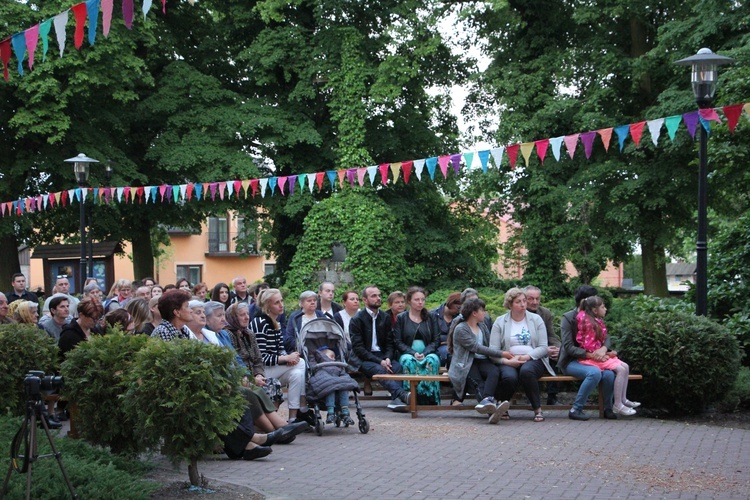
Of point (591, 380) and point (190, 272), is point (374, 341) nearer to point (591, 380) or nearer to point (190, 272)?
point (591, 380)

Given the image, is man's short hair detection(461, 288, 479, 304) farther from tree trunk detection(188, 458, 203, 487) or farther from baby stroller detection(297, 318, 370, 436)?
tree trunk detection(188, 458, 203, 487)

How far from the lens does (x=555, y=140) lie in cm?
1508

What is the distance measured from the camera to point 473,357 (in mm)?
12586

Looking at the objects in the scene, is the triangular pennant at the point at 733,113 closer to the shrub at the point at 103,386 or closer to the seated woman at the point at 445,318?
the seated woman at the point at 445,318

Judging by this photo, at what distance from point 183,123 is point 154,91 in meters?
2.11

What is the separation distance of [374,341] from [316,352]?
2.10 metres

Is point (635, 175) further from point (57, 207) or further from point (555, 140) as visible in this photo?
point (57, 207)

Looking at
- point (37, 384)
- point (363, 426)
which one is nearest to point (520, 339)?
point (363, 426)

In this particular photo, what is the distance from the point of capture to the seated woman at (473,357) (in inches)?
486

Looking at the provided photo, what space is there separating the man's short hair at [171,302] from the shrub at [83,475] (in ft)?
4.85

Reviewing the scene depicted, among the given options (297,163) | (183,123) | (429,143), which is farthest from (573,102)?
(183,123)

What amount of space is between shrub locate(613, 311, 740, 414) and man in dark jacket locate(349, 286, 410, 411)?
10.4ft

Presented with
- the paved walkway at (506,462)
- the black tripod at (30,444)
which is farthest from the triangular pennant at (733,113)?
the black tripod at (30,444)

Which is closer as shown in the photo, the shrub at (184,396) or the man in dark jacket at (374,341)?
the shrub at (184,396)
